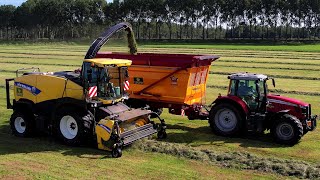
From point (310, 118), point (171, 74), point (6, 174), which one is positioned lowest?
point (6, 174)

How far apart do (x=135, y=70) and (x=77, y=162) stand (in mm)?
5750

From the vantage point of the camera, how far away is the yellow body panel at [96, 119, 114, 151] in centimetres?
1135

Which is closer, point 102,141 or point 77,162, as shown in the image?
point 77,162

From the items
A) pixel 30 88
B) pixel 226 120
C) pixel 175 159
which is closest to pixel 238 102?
pixel 226 120

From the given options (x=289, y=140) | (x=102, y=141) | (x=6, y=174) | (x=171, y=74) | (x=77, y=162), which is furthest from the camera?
(x=171, y=74)

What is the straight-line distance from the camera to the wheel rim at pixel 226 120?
44.1ft

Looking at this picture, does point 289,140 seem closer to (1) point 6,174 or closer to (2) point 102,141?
(2) point 102,141

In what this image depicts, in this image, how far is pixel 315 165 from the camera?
10609 mm

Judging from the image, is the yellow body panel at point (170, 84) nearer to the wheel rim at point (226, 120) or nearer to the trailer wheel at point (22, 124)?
the wheel rim at point (226, 120)

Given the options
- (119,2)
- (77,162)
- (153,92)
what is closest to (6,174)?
(77,162)

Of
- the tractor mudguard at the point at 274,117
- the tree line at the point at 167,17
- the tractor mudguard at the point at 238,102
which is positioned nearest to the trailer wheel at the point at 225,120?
the tractor mudguard at the point at 238,102

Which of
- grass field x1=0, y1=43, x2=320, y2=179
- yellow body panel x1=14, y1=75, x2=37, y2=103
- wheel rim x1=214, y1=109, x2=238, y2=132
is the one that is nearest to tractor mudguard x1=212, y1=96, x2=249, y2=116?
wheel rim x1=214, y1=109, x2=238, y2=132

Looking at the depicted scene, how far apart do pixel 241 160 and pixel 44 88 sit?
6342mm

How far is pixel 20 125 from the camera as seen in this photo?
44.6 ft
